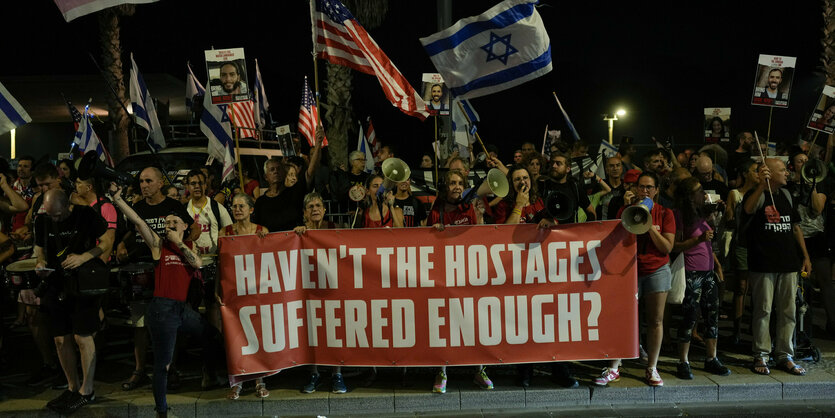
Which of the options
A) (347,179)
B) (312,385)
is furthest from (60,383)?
(347,179)

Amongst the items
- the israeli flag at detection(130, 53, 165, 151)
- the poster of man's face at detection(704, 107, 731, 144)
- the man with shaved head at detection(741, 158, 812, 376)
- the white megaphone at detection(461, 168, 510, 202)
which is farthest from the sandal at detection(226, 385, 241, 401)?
the poster of man's face at detection(704, 107, 731, 144)

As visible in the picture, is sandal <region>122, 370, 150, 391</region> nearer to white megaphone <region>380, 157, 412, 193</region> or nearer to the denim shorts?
white megaphone <region>380, 157, 412, 193</region>

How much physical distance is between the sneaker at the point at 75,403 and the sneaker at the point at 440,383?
9.56 feet

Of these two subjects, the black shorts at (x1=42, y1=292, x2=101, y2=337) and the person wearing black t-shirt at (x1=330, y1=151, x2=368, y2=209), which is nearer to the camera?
the black shorts at (x1=42, y1=292, x2=101, y2=337)

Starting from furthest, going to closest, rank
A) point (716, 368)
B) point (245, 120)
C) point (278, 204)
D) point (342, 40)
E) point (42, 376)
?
point (245, 120) < point (342, 40) < point (278, 204) < point (42, 376) < point (716, 368)

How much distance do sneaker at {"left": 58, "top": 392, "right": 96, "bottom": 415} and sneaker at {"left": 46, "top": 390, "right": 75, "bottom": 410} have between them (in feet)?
0.07

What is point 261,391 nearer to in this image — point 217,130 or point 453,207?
point 453,207

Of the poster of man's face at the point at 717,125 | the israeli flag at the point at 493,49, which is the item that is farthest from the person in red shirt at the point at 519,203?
the poster of man's face at the point at 717,125

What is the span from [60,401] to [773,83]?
901 cm

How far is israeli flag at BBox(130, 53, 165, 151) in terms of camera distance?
10484 mm

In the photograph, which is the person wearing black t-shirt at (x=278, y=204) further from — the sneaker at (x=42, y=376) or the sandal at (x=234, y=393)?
the sneaker at (x=42, y=376)

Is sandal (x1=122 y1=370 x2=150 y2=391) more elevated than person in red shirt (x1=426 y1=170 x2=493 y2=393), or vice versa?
person in red shirt (x1=426 y1=170 x2=493 y2=393)

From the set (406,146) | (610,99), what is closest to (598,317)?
(406,146)

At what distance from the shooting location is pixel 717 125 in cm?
1302
